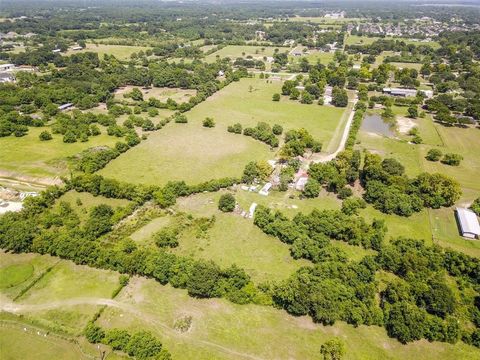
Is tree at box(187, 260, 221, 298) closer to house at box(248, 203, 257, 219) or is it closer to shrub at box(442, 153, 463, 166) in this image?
house at box(248, 203, 257, 219)

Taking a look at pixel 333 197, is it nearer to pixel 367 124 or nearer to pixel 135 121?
pixel 367 124

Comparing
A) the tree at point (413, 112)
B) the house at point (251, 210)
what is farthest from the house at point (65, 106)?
the tree at point (413, 112)

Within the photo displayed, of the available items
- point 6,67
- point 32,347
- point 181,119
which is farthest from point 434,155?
point 6,67

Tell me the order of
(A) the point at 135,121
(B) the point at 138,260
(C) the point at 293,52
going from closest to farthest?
(B) the point at 138,260
(A) the point at 135,121
(C) the point at 293,52

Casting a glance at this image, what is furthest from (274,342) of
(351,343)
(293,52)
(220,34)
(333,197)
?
(220,34)

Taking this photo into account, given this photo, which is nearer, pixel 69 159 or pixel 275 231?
pixel 275 231

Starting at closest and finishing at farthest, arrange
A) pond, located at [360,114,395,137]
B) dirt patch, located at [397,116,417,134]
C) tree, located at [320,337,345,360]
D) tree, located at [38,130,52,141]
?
1. tree, located at [320,337,345,360]
2. tree, located at [38,130,52,141]
3. pond, located at [360,114,395,137]
4. dirt patch, located at [397,116,417,134]

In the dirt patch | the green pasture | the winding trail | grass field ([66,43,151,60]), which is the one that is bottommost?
grass field ([66,43,151,60])

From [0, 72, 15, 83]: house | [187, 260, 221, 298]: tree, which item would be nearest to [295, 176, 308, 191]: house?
[187, 260, 221, 298]: tree
